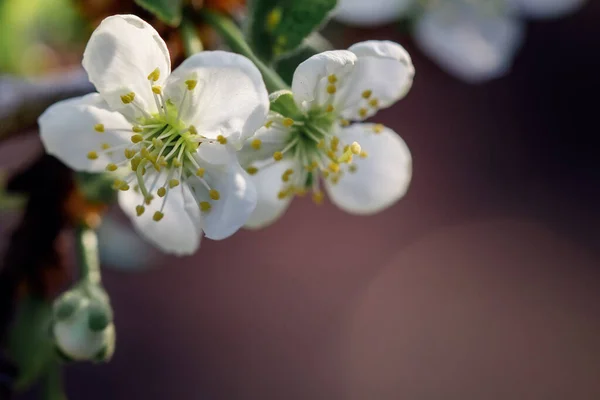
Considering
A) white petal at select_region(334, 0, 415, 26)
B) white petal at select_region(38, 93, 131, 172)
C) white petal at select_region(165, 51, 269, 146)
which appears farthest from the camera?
white petal at select_region(334, 0, 415, 26)

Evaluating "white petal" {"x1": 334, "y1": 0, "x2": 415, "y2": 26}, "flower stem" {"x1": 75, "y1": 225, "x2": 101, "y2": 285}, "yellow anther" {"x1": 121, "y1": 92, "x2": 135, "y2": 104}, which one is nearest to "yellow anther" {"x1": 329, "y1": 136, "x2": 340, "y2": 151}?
"yellow anther" {"x1": 121, "y1": 92, "x2": 135, "y2": 104}

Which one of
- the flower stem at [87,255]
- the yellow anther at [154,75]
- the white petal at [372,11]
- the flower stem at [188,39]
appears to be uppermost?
the yellow anther at [154,75]

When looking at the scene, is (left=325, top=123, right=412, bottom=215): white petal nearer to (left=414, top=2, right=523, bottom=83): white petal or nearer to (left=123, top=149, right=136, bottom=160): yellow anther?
(left=123, top=149, right=136, bottom=160): yellow anther

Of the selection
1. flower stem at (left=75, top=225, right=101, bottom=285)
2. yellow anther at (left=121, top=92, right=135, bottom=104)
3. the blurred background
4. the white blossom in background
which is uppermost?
yellow anther at (left=121, top=92, right=135, bottom=104)

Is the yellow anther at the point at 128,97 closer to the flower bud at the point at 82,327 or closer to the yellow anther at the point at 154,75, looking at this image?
the yellow anther at the point at 154,75

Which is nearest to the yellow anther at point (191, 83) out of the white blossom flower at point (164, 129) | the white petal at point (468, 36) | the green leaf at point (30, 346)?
the white blossom flower at point (164, 129)

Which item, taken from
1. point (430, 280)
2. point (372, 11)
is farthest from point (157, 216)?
point (430, 280)

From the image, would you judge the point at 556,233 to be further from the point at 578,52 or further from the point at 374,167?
the point at 374,167

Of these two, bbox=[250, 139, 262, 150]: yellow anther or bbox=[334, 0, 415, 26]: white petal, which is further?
bbox=[334, 0, 415, 26]: white petal
